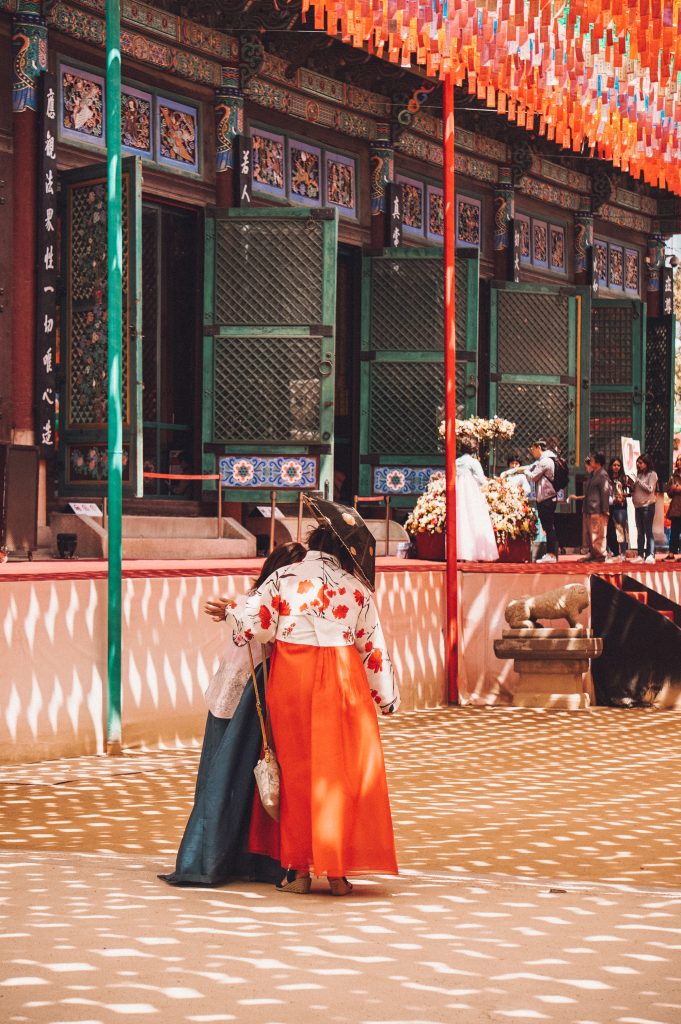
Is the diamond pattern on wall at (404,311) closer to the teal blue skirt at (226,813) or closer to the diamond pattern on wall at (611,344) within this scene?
the diamond pattern on wall at (611,344)

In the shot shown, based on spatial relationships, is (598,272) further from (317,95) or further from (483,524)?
(483,524)

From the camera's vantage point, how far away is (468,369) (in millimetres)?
16453

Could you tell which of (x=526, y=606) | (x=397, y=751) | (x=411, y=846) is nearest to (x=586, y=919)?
(x=411, y=846)

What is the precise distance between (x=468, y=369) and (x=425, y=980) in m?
12.5

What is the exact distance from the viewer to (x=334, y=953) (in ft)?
15.0

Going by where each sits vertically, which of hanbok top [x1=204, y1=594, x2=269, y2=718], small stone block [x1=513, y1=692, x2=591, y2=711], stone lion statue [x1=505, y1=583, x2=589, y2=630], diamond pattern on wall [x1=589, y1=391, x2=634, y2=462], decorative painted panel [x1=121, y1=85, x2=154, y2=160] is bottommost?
small stone block [x1=513, y1=692, x2=591, y2=711]

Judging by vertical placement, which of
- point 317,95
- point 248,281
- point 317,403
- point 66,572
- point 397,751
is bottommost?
point 397,751

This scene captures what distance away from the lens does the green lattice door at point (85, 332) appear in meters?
13.1

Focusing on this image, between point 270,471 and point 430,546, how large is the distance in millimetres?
1624

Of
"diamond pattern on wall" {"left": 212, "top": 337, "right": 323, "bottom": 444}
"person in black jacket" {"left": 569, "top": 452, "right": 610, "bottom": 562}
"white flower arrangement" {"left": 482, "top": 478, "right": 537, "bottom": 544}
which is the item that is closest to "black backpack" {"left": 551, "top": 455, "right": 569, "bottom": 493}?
"person in black jacket" {"left": 569, "top": 452, "right": 610, "bottom": 562}

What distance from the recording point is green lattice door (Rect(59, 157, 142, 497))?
43.0 ft

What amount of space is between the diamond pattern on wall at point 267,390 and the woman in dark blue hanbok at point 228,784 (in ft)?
29.4

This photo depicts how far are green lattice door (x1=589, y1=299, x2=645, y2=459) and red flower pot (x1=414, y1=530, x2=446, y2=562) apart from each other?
686 centimetres

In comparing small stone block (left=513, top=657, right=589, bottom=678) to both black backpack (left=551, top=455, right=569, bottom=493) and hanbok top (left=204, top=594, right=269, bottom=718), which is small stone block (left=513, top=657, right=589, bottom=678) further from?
hanbok top (left=204, top=594, right=269, bottom=718)
